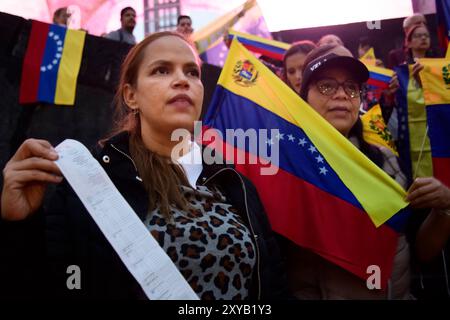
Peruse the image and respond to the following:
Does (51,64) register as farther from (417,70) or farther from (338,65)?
(417,70)

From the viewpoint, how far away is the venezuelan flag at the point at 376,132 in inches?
126

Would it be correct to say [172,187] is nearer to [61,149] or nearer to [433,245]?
[61,149]

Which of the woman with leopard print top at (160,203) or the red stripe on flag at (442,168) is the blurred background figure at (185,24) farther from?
the woman with leopard print top at (160,203)

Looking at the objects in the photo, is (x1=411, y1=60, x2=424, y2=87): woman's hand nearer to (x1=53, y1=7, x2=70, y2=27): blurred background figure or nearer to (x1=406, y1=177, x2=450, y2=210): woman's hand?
(x1=406, y1=177, x2=450, y2=210): woman's hand

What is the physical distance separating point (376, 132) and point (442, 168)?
559 millimetres

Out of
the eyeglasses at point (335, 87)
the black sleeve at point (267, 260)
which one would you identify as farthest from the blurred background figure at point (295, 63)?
the black sleeve at point (267, 260)

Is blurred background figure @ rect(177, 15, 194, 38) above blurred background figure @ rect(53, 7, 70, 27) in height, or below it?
above

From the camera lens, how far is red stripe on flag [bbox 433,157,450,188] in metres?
2.98

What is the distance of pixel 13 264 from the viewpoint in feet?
4.92

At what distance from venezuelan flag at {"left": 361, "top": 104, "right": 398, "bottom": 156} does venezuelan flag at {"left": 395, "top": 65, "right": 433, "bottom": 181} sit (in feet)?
0.74

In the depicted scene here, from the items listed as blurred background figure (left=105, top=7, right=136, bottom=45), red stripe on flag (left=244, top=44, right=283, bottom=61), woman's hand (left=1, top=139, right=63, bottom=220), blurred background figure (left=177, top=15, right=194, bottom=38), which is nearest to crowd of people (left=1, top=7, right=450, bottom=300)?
woman's hand (left=1, top=139, right=63, bottom=220)

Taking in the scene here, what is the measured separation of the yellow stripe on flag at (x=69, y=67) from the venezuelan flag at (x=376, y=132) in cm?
264
